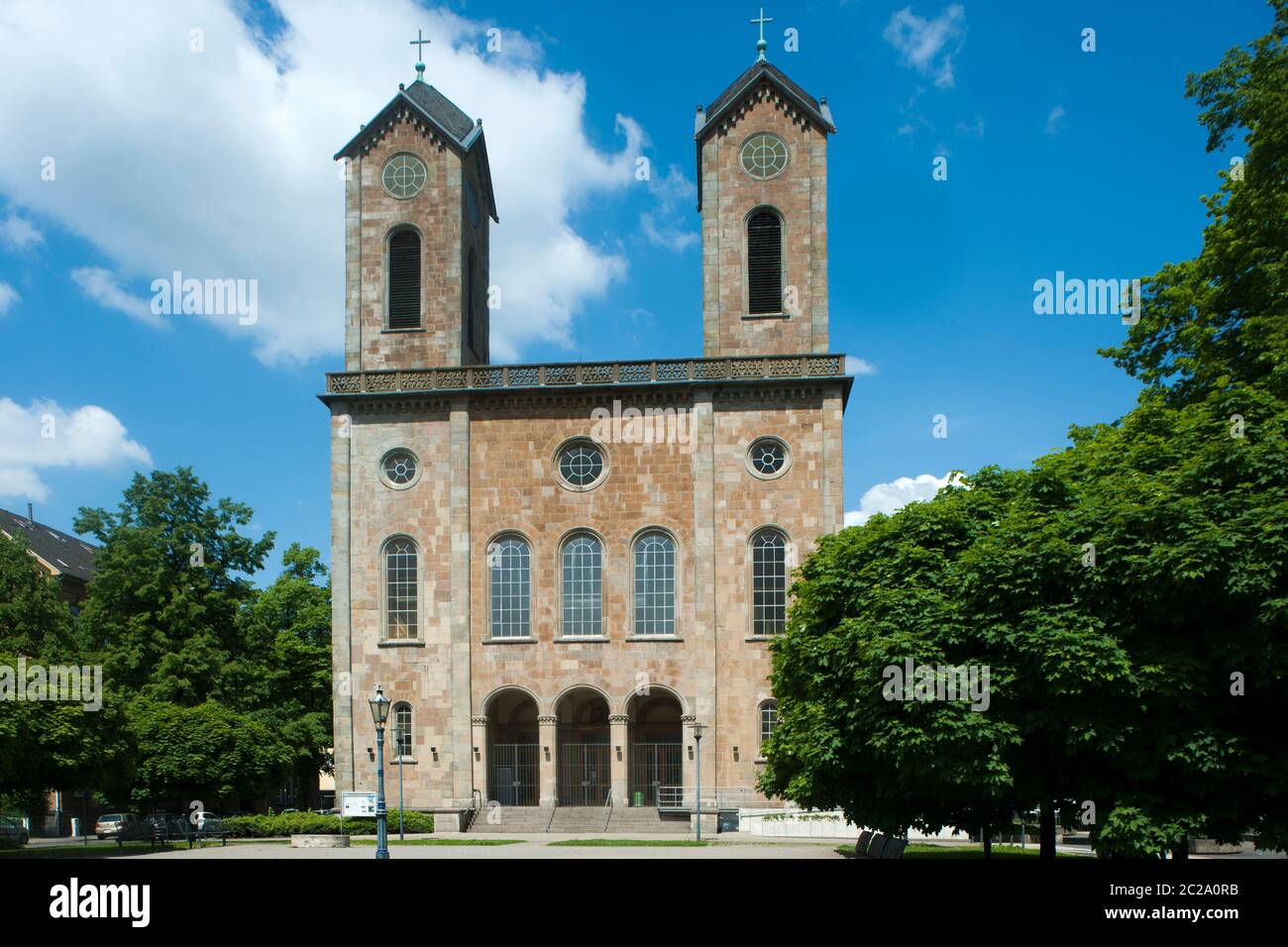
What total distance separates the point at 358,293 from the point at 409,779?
20033mm

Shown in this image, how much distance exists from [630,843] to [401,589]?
1552 cm

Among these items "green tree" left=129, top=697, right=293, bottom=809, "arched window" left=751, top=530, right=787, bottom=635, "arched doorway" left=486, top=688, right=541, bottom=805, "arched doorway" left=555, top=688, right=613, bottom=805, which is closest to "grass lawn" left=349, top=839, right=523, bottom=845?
"arched doorway" left=486, top=688, right=541, bottom=805

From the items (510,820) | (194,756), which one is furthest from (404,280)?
(510,820)

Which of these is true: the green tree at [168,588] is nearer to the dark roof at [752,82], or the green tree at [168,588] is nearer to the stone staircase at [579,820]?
the stone staircase at [579,820]

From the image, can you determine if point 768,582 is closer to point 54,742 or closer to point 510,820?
point 510,820

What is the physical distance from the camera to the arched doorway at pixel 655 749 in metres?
46.2

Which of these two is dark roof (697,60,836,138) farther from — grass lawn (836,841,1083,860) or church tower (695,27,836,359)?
grass lawn (836,841,1083,860)

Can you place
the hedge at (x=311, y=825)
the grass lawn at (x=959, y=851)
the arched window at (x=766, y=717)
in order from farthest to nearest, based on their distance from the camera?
the arched window at (x=766, y=717) → the hedge at (x=311, y=825) → the grass lawn at (x=959, y=851)

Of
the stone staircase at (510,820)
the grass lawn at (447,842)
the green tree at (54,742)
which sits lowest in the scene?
the stone staircase at (510,820)

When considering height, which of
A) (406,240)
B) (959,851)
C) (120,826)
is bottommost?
Answer: (120,826)

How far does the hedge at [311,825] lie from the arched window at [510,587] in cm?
755

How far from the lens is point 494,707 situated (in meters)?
47.9

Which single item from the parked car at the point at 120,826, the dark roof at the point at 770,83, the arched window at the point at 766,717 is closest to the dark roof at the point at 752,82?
the dark roof at the point at 770,83

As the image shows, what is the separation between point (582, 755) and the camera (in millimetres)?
47656
